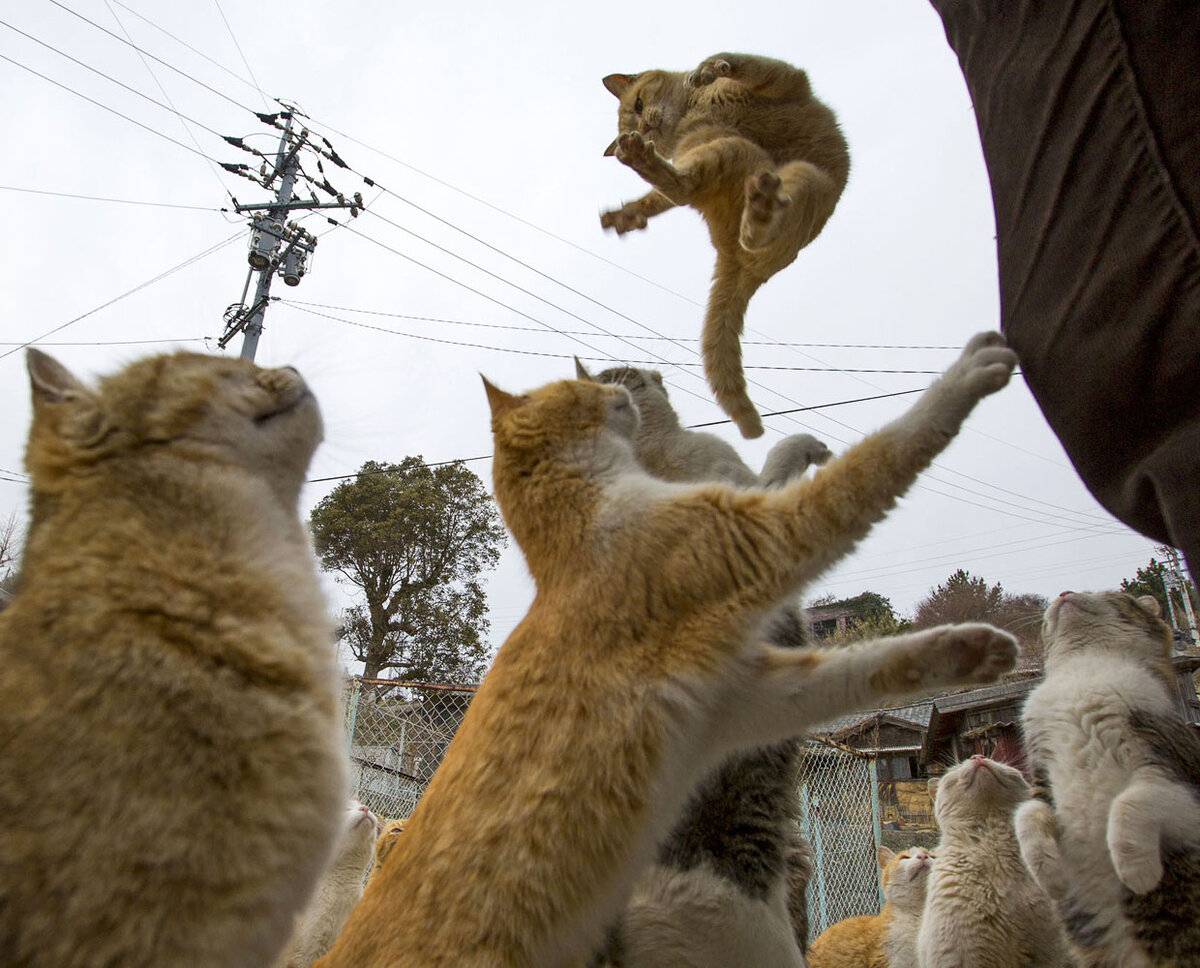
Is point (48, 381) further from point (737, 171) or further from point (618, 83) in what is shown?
point (618, 83)

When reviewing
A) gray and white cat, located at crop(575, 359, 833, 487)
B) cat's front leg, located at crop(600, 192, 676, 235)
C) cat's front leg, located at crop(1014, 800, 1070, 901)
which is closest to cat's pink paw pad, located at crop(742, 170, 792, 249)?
cat's front leg, located at crop(600, 192, 676, 235)

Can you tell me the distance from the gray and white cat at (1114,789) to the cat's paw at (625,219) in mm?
2683

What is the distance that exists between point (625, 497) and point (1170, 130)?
53.8 inches

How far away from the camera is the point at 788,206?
2055 millimetres

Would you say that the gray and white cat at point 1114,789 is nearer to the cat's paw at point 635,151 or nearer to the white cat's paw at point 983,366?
the white cat's paw at point 983,366

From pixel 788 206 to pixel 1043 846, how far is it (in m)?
2.95

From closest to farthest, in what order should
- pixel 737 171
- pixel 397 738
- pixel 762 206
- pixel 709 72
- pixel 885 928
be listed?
pixel 762 206
pixel 737 171
pixel 709 72
pixel 885 928
pixel 397 738

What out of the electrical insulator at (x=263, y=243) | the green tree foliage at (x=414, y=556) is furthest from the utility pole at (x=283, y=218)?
the green tree foliage at (x=414, y=556)

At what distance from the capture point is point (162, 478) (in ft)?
4.75

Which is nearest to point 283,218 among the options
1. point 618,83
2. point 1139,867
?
point 618,83

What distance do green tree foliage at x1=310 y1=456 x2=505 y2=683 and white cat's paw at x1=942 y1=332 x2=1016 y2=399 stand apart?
Answer: 37.0ft

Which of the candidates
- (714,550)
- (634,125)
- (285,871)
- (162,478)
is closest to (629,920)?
(714,550)

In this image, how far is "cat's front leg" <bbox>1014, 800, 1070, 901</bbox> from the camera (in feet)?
10.3

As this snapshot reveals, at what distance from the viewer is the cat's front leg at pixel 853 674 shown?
5.72ft
